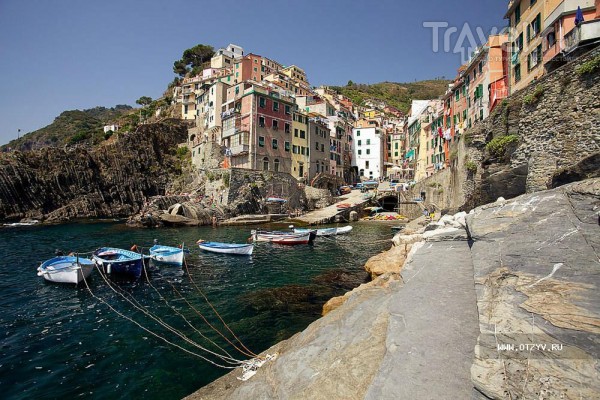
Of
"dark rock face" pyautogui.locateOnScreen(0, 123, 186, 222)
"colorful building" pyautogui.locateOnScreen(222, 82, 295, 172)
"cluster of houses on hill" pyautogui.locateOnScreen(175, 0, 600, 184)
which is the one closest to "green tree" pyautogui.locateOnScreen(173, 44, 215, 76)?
"cluster of houses on hill" pyautogui.locateOnScreen(175, 0, 600, 184)

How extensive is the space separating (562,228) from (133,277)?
776 inches

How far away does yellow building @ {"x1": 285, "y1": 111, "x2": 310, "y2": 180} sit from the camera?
56.4 metres

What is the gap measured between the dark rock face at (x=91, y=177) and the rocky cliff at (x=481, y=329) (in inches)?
2475

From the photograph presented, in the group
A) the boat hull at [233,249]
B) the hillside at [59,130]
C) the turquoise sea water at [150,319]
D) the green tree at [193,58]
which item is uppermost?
the green tree at [193,58]

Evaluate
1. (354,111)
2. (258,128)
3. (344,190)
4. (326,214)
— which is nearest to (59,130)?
(258,128)

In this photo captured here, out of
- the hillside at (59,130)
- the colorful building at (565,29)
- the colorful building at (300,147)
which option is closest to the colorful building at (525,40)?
the colorful building at (565,29)

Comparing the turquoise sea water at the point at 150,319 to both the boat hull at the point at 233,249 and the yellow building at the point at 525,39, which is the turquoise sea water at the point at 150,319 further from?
the yellow building at the point at 525,39

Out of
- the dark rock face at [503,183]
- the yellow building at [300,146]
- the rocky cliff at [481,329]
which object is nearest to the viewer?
the rocky cliff at [481,329]

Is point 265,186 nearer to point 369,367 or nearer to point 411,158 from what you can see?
point 411,158

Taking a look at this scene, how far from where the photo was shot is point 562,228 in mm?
6988

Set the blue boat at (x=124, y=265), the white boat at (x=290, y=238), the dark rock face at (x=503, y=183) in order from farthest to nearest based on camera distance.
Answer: the white boat at (x=290, y=238) < the blue boat at (x=124, y=265) < the dark rock face at (x=503, y=183)

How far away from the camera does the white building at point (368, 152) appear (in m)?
78.7

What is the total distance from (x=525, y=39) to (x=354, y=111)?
248 ft

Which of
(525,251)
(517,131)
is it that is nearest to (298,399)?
(525,251)
